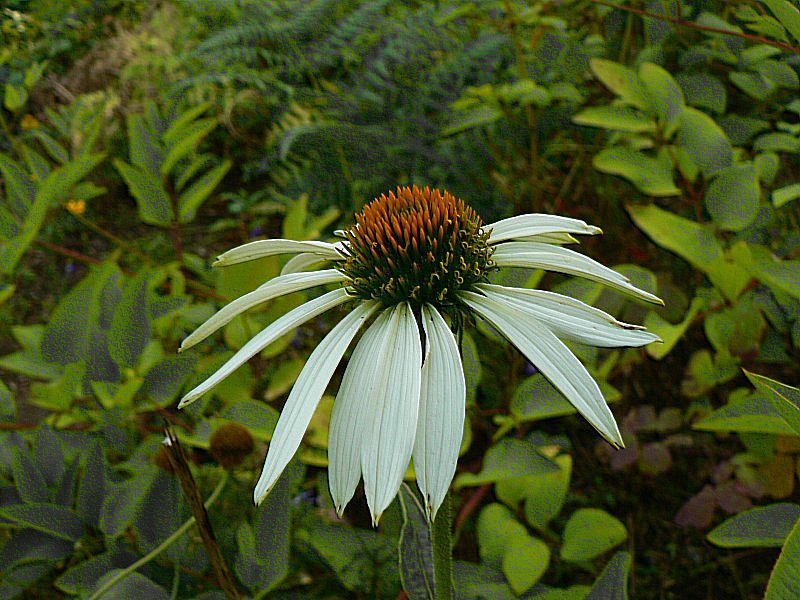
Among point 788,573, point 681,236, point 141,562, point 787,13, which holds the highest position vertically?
point 787,13

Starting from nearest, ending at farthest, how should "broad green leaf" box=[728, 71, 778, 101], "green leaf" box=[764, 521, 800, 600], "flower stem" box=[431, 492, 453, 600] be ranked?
1. "green leaf" box=[764, 521, 800, 600]
2. "flower stem" box=[431, 492, 453, 600]
3. "broad green leaf" box=[728, 71, 778, 101]

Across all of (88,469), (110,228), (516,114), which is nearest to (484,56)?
(516,114)

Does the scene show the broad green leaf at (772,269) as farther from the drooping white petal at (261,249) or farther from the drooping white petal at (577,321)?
the drooping white petal at (261,249)

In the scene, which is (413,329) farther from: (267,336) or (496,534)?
(496,534)

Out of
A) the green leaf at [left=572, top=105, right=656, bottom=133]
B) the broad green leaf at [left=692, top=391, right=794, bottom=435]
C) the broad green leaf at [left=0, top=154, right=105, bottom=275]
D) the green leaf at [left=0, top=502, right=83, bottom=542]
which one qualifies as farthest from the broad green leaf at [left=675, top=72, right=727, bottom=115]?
the green leaf at [left=0, top=502, right=83, bottom=542]

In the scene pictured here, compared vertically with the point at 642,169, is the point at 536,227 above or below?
above

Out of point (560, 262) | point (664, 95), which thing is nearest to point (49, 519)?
point (560, 262)

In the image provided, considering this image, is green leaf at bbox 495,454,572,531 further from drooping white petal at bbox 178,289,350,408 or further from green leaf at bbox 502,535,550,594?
drooping white petal at bbox 178,289,350,408
